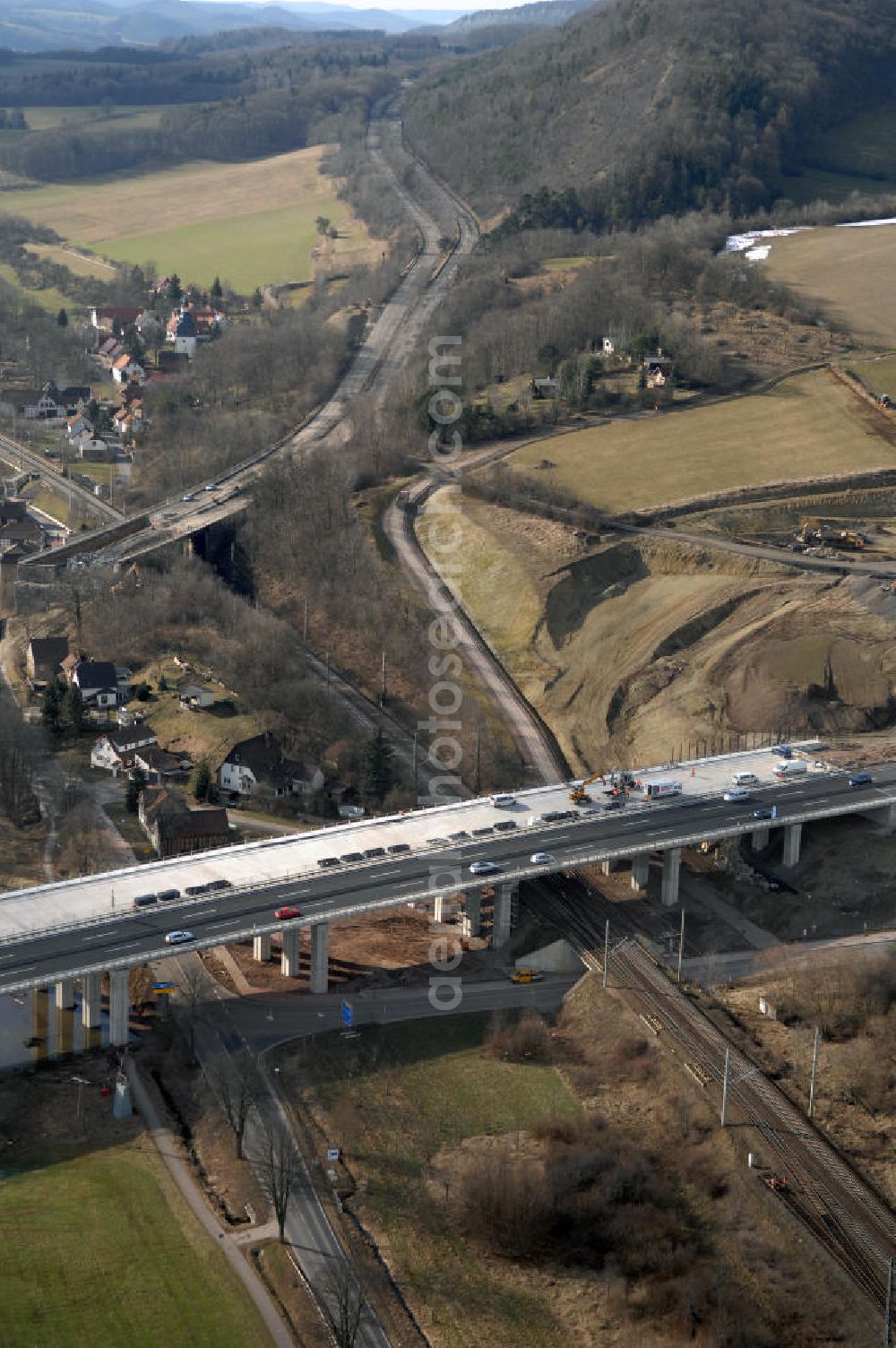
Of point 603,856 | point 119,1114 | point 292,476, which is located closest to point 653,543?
point 292,476

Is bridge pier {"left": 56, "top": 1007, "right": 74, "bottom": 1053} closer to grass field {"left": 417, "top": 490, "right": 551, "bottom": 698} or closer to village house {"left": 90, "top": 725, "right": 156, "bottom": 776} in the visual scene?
village house {"left": 90, "top": 725, "right": 156, "bottom": 776}

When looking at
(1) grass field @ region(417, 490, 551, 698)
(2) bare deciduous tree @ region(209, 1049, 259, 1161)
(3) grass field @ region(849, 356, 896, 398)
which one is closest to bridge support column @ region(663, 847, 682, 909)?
(2) bare deciduous tree @ region(209, 1049, 259, 1161)

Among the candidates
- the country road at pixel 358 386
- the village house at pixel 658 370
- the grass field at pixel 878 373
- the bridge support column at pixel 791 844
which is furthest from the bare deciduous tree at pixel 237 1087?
the grass field at pixel 878 373

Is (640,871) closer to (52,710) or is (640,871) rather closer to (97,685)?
(52,710)

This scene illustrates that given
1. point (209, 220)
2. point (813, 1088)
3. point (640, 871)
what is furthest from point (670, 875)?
point (209, 220)

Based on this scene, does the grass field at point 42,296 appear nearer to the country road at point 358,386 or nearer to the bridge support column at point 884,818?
the country road at point 358,386
